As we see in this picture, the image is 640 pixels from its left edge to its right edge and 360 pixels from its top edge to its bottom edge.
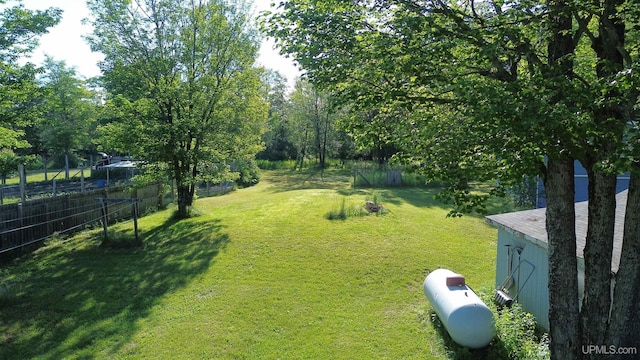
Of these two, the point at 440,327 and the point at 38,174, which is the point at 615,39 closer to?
the point at 440,327

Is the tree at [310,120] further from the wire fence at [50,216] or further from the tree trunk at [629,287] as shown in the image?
the tree trunk at [629,287]

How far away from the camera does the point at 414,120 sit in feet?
20.2

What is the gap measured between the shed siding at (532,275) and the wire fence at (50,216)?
11.7 m

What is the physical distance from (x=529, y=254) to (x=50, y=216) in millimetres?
15368

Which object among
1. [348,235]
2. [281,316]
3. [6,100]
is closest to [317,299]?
[281,316]

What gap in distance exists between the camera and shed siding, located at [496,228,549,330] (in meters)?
8.05

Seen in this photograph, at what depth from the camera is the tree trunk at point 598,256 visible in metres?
4.83

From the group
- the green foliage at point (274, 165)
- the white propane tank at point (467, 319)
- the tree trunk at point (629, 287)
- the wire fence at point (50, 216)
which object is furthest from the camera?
the green foliage at point (274, 165)

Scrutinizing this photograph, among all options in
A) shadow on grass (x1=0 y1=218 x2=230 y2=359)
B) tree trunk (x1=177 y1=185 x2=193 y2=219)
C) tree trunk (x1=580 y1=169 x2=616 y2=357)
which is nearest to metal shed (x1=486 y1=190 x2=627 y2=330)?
tree trunk (x1=580 y1=169 x2=616 y2=357)

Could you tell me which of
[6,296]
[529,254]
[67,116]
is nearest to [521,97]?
[529,254]

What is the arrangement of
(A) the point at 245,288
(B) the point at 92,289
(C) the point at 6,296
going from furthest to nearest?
1. (A) the point at 245,288
2. (B) the point at 92,289
3. (C) the point at 6,296

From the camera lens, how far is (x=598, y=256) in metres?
4.91

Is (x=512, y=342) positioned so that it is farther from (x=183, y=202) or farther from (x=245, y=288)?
(x=183, y=202)

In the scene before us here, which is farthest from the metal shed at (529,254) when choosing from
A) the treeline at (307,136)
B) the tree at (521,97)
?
the treeline at (307,136)
